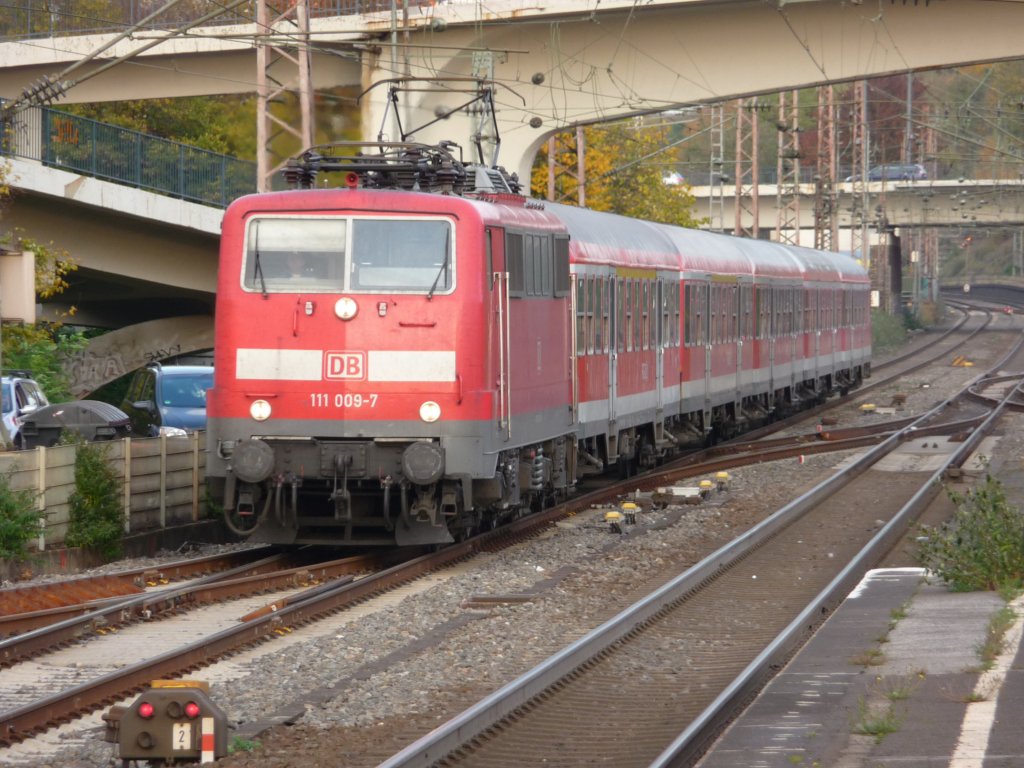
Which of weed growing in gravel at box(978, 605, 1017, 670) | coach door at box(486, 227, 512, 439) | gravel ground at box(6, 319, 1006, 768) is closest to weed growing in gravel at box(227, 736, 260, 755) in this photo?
gravel ground at box(6, 319, 1006, 768)

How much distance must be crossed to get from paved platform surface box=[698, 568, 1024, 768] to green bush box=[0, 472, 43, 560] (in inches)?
276

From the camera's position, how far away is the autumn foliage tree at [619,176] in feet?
170

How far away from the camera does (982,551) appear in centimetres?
1288

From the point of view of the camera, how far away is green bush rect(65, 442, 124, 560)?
1596 centimetres

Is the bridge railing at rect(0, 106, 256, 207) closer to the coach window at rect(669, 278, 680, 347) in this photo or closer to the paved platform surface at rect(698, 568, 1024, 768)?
the coach window at rect(669, 278, 680, 347)

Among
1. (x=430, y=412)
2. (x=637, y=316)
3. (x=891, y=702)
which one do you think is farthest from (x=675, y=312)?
(x=891, y=702)

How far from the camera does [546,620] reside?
40.5ft

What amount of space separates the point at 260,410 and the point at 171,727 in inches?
269

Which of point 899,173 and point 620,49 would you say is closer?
point 620,49

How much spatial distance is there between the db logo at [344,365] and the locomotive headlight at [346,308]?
316 millimetres

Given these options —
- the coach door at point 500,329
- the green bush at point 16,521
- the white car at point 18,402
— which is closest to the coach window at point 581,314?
the coach door at point 500,329

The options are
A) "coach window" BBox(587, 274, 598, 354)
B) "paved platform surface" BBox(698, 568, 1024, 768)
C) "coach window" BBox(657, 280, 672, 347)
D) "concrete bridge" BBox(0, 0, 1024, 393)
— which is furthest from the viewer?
"concrete bridge" BBox(0, 0, 1024, 393)

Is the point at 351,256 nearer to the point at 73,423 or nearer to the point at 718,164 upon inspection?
the point at 73,423

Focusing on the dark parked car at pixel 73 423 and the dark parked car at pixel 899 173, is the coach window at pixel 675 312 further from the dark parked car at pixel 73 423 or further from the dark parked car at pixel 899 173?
the dark parked car at pixel 899 173
